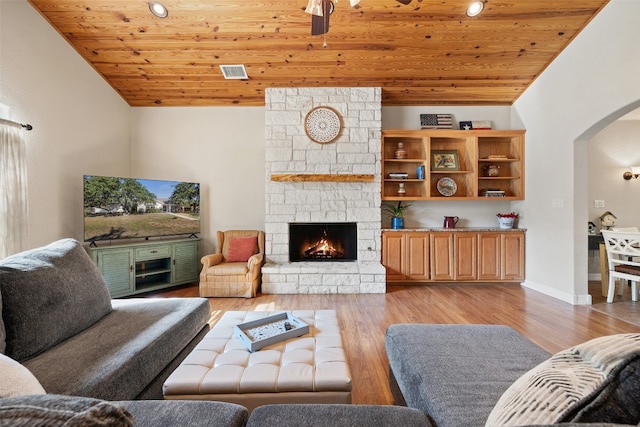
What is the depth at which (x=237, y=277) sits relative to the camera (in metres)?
3.58

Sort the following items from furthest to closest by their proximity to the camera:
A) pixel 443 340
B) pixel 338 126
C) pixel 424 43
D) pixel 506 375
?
pixel 338 126 < pixel 424 43 < pixel 443 340 < pixel 506 375

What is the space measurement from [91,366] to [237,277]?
2.37 meters

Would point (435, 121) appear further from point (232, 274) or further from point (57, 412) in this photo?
point (57, 412)

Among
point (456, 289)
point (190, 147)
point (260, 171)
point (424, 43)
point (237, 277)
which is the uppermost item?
point (424, 43)

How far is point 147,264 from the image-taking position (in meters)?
3.92

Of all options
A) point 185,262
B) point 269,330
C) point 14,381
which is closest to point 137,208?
point 185,262

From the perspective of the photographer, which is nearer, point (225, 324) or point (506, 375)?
point (506, 375)

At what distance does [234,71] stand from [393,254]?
3.50 metres

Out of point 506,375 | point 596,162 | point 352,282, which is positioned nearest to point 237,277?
point 352,282

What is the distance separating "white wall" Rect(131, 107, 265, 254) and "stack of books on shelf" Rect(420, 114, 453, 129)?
2.63 meters

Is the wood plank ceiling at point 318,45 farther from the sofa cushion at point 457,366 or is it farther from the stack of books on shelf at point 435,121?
the sofa cushion at point 457,366

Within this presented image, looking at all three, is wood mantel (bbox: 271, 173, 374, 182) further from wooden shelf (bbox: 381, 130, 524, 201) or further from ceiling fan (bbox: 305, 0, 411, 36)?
ceiling fan (bbox: 305, 0, 411, 36)

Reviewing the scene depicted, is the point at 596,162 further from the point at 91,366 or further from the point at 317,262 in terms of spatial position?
the point at 91,366

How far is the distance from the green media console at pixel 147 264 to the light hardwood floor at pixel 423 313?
8.4 inches
